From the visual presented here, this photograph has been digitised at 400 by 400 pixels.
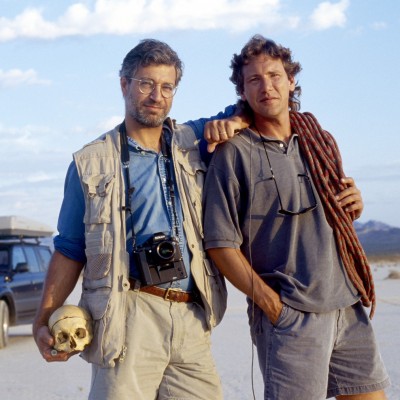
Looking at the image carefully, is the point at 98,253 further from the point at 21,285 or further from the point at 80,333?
the point at 21,285

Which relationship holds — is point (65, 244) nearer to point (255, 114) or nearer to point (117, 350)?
point (117, 350)

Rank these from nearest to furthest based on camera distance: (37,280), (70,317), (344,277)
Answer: (70,317), (344,277), (37,280)

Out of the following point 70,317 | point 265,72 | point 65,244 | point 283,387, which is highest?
point 265,72

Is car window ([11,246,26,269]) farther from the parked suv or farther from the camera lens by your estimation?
the camera lens

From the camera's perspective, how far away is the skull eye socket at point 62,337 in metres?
4.59

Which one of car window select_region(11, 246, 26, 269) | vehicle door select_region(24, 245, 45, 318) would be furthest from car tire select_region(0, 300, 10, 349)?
car window select_region(11, 246, 26, 269)

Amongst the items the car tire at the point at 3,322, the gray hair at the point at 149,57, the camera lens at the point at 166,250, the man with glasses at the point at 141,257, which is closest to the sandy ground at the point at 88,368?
the car tire at the point at 3,322

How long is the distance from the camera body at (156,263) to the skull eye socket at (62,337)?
18.1 inches

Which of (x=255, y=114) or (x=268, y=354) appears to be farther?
(x=255, y=114)

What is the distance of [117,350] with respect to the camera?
461cm

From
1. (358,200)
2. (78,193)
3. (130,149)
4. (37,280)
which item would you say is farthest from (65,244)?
(37,280)

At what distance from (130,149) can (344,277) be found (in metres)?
1.29

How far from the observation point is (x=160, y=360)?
187 inches

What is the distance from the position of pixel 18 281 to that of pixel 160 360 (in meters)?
9.60
